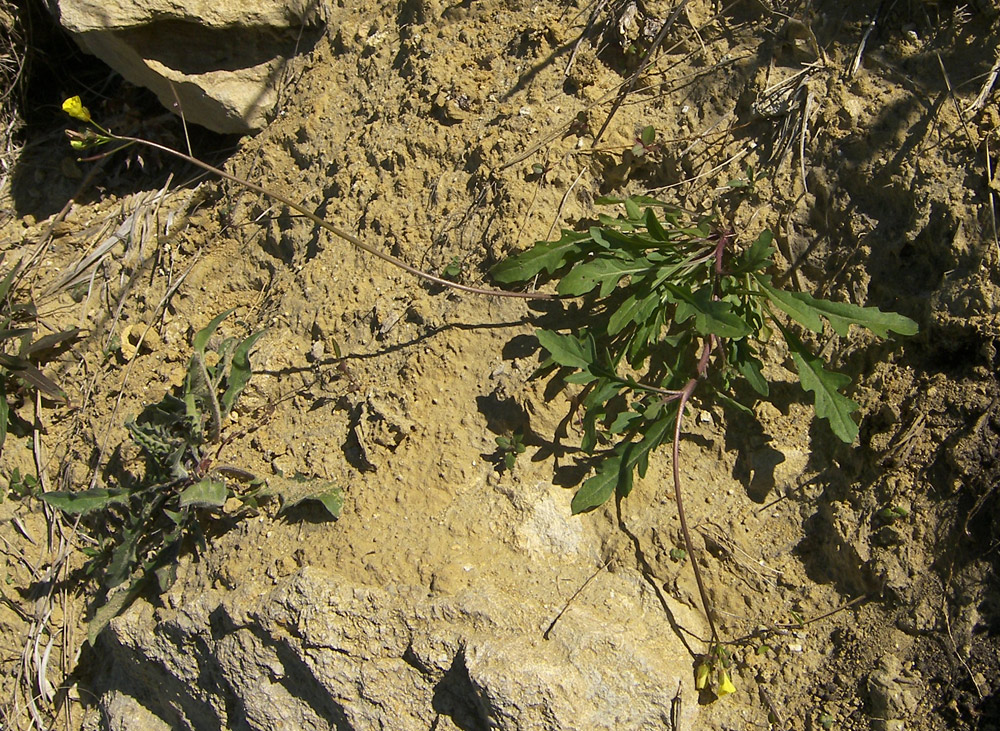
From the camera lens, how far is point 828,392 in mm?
2555

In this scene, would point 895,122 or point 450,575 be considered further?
point 895,122

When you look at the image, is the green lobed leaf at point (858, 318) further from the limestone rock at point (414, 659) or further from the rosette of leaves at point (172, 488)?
the rosette of leaves at point (172, 488)

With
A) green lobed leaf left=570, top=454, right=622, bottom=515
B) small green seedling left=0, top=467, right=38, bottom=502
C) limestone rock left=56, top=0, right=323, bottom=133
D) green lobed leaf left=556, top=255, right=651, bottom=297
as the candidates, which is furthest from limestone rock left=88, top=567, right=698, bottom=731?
limestone rock left=56, top=0, right=323, bottom=133

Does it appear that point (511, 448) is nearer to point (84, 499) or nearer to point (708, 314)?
point (708, 314)

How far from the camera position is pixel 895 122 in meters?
2.82

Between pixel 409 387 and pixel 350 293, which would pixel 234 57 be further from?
pixel 409 387

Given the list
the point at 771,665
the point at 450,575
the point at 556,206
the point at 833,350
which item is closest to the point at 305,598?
the point at 450,575

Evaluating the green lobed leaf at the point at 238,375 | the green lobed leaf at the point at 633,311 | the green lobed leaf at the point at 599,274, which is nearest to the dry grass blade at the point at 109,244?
the green lobed leaf at the point at 238,375

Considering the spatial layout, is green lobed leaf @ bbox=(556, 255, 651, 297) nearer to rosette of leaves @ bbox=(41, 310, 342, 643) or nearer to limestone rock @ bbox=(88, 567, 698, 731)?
limestone rock @ bbox=(88, 567, 698, 731)

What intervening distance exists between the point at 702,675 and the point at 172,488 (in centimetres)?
214

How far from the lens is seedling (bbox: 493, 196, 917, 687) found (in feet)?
8.46

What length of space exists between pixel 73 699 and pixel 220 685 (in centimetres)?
110

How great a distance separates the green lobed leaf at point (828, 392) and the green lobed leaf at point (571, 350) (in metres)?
0.69

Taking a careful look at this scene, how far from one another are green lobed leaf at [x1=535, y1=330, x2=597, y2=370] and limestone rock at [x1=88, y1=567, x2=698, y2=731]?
73 cm
